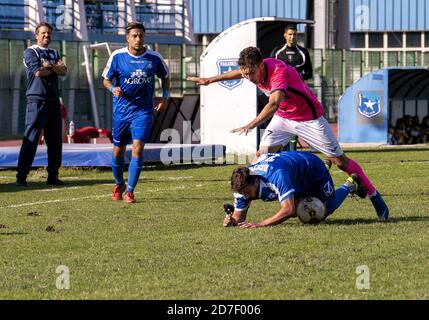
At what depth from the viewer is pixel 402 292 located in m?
7.06

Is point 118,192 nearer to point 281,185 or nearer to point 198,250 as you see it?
point 281,185

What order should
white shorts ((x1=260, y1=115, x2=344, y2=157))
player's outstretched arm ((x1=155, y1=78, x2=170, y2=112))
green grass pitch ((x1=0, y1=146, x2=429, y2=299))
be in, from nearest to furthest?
green grass pitch ((x1=0, y1=146, x2=429, y2=299)), white shorts ((x1=260, y1=115, x2=344, y2=157)), player's outstretched arm ((x1=155, y1=78, x2=170, y2=112))

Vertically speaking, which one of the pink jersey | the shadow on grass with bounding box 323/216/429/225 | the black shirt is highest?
the black shirt

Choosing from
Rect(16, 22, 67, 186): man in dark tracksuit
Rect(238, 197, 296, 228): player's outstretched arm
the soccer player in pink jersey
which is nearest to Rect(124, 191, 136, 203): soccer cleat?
the soccer player in pink jersey

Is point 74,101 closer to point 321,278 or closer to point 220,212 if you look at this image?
point 220,212

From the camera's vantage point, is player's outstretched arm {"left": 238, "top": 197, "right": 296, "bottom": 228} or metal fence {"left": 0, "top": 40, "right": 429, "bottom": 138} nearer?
player's outstretched arm {"left": 238, "top": 197, "right": 296, "bottom": 228}

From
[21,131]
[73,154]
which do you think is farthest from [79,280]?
[21,131]

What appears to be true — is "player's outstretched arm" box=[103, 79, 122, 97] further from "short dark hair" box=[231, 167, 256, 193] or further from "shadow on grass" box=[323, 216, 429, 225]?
"short dark hair" box=[231, 167, 256, 193]

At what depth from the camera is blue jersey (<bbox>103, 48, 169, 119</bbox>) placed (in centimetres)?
1396

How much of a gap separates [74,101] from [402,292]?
28226mm

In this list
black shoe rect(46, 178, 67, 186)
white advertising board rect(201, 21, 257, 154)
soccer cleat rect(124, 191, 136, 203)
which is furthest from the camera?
white advertising board rect(201, 21, 257, 154)

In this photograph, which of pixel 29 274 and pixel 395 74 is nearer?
pixel 29 274

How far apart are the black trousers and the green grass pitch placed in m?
1.66

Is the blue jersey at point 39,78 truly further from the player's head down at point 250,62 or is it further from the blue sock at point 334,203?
the blue sock at point 334,203
